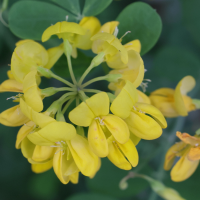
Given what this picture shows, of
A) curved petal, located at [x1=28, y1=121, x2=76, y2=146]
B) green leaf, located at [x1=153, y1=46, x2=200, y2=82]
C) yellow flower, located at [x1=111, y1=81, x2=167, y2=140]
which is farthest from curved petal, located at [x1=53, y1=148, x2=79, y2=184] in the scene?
green leaf, located at [x1=153, y1=46, x2=200, y2=82]

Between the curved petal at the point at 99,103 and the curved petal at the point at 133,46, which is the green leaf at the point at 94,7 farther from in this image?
the curved petal at the point at 99,103

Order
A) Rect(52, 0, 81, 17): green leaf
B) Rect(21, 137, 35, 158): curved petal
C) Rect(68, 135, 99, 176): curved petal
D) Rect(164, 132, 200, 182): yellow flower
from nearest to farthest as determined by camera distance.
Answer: Rect(68, 135, 99, 176): curved petal < Rect(21, 137, 35, 158): curved petal < Rect(164, 132, 200, 182): yellow flower < Rect(52, 0, 81, 17): green leaf

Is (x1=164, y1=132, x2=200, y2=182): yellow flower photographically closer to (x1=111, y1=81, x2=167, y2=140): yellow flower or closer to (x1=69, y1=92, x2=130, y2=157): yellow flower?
(x1=111, y1=81, x2=167, y2=140): yellow flower

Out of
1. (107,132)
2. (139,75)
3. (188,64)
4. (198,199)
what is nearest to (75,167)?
(107,132)

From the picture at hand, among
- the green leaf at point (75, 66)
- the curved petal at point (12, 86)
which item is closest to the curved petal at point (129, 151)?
the curved petal at point (12, 86)

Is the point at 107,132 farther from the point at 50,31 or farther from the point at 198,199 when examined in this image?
the point at 198,199

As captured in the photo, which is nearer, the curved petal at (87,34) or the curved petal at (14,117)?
the curved petal at (14,117)

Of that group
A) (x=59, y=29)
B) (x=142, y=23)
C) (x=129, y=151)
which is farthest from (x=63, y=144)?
(x=142, y=23)
